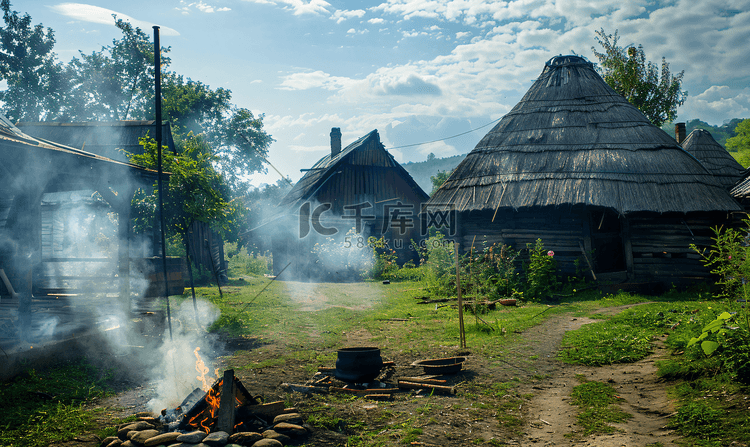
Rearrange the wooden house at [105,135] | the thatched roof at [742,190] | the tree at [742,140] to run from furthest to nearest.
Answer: the tree at [742,140] → the wooden house at [105,135] → the thatched roof at [742,190]

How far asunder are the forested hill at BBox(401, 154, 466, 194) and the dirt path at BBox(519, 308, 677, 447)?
99.4m

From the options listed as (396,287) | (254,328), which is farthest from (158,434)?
(396,287)

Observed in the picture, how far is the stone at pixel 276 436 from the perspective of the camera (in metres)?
3.73

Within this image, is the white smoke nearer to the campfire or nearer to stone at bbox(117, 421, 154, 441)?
the campfire

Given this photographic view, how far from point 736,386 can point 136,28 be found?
129 feet

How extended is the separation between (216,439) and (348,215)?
16641 millimetres

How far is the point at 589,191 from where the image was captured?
11031 mm

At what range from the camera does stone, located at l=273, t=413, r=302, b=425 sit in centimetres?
404

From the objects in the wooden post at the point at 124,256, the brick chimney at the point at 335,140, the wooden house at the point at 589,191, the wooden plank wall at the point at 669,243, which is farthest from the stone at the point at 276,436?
the brick chimney at the point at 335,140

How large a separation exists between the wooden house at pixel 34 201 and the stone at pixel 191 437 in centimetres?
403

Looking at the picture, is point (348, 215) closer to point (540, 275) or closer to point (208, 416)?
point (540, 275)

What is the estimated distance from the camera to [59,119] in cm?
3048

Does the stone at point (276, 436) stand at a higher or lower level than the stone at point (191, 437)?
lower

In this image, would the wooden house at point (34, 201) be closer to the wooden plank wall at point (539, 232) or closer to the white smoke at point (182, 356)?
the white smoke at point (182, 356)
